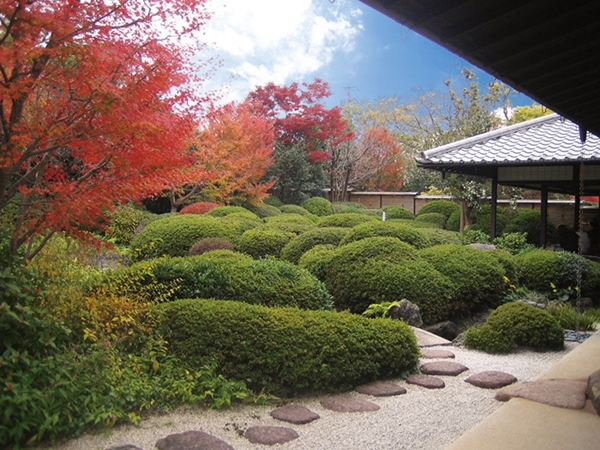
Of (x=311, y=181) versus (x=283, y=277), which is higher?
(x=311, y=181)

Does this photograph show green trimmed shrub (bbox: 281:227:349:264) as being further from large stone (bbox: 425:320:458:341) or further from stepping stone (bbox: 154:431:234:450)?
stepping stone (bbox: 154:431:234:450)

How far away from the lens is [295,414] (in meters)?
3.58

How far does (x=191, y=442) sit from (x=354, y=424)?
1.08 metres

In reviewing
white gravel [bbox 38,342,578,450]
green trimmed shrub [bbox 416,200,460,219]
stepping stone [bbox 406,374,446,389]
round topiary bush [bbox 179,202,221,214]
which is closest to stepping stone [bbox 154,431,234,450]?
white gravel [bbox 38,342,578,450]

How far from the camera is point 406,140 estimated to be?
114 feet

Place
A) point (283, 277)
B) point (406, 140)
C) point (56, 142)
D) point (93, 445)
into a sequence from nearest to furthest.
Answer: point (93, 445), point (56, 142), point (283, 277), point (406, 140)

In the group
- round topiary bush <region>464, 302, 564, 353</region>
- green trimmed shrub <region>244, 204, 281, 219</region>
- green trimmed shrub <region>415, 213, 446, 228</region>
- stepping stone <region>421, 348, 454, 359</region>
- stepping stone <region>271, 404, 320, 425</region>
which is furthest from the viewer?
green trimmed shrub <region>244, 204, 281, 219</region>

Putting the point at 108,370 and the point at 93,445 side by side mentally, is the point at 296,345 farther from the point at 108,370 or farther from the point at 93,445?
the point at 93,445

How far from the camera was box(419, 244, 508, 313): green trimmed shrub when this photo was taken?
684cm

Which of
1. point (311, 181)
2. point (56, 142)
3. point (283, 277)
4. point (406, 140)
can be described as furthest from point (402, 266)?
point (406, 140)

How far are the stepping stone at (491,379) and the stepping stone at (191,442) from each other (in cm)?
230

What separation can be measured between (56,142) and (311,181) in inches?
873

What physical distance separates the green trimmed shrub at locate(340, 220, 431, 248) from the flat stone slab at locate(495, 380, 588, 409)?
4296mm

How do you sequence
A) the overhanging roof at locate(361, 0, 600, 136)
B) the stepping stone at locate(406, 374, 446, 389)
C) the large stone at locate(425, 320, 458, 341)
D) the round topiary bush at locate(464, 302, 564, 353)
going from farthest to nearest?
the large stone at locate(425, 320, 458, 341) → the round topiary bush at locate(464, 302, 564, 353) → the stepping stone at locate(406, 374, 446, 389) → the overhanging roof at locate(361, 0, 600, 136)
